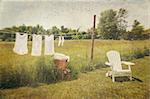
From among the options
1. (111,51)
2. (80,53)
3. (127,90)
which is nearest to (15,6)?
(80,53)

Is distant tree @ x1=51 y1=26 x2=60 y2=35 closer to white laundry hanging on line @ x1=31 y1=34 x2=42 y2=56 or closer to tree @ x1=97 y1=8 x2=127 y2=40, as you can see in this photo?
white laundry hanging on line @ x1=31 y1=34 x2=42 y2=56

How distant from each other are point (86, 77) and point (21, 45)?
597 mm

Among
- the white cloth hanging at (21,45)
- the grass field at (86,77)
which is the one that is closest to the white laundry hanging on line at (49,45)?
the grass field at (86,77)

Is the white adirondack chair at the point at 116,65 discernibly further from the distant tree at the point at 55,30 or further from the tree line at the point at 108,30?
→ the distant tree at the point at 55,30

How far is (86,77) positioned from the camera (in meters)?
2.34

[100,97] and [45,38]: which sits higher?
[45,38]

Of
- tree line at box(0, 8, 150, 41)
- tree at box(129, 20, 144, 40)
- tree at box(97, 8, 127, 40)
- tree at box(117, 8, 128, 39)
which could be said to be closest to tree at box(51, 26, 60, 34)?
tree line at box(0, 8, 150, 41)

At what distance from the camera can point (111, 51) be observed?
7.71ft

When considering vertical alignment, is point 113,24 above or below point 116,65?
above

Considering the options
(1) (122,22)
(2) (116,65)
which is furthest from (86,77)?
(1) (122,22)

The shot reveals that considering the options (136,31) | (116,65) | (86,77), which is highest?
(136,31)

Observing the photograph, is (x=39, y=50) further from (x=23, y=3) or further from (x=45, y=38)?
(x=23, y=3)

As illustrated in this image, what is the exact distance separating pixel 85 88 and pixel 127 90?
1.08ft

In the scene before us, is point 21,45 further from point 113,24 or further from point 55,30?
point 113,24
